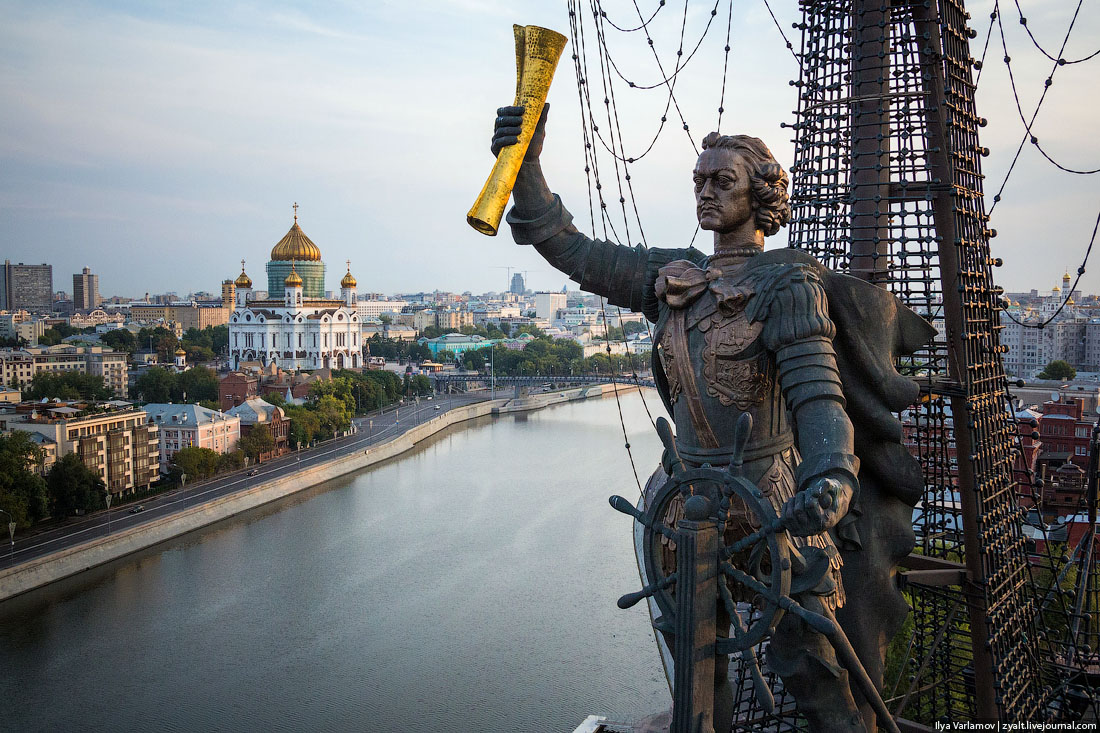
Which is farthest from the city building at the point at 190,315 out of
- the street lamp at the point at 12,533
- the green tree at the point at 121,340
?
the street lamp at the point at 12,533

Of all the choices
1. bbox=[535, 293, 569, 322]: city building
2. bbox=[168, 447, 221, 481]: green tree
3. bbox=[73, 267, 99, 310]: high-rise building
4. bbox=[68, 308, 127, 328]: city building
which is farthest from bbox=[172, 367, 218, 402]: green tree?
bbox=[535, 293, 569, 322]: city building

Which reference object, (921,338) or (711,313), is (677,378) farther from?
(921,338)

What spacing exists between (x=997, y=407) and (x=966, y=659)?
68 cm

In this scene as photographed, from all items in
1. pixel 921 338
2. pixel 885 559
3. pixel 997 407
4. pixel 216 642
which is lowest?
pixel 216 642

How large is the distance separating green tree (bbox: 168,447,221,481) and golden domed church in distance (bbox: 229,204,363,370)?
13.2 metres

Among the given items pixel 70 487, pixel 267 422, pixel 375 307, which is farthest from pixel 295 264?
pixel 375 307

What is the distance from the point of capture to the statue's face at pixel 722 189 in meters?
1.60

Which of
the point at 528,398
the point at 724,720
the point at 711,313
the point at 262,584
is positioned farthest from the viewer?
the point at 528,398

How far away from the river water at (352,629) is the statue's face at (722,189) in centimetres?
485

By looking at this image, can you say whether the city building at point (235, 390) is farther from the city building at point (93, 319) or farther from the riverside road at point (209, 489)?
the city building at point (93, 319)

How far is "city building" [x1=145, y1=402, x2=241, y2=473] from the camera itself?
14.0m

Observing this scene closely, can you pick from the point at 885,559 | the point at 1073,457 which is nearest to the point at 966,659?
the point at 885,559

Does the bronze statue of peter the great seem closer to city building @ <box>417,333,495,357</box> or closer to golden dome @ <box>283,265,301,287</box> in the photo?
golden dome @ <box>283,265,301,287</box>

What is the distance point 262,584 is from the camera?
8930 millimetres
